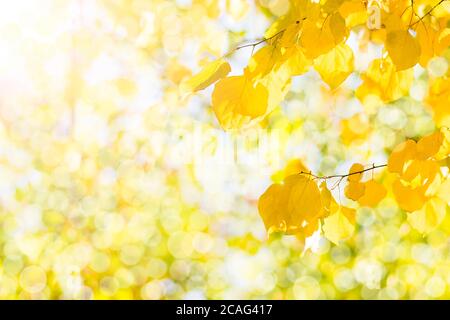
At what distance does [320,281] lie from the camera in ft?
14.5

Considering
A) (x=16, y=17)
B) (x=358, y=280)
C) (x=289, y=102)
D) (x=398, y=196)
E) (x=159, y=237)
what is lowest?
(x=398, y=196)

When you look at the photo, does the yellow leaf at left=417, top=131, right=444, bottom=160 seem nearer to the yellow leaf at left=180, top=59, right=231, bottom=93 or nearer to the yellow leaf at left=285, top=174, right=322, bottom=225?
the yellow leaf at left=285, top=174, right=322, bottom=225

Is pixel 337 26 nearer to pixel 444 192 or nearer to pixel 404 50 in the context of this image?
pixel 404 50

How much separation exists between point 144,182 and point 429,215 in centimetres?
326

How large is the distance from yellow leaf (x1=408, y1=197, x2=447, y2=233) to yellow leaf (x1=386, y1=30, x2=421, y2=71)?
0.90 feet

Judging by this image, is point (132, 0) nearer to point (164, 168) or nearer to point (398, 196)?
point (164, 168)

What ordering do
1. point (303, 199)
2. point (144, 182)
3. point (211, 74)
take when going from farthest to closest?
1. point (144, 182)
2. point (303, 199)
3. point (211, 74)

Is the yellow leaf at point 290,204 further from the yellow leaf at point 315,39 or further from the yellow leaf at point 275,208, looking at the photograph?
the yellow leaf at point 315,39

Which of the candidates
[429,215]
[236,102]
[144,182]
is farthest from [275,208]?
[144,182]

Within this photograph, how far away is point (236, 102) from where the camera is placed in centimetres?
74

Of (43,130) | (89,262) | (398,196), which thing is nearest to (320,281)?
(89,262)

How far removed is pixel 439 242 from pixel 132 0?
2672 mm

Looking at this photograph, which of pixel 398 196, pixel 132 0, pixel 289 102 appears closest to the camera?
pixel 398 196

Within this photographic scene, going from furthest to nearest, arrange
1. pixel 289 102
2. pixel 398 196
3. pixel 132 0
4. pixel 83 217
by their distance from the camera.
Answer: pixel 83 217, pixel 289 102, pixel 132 0, pixel 398 196
